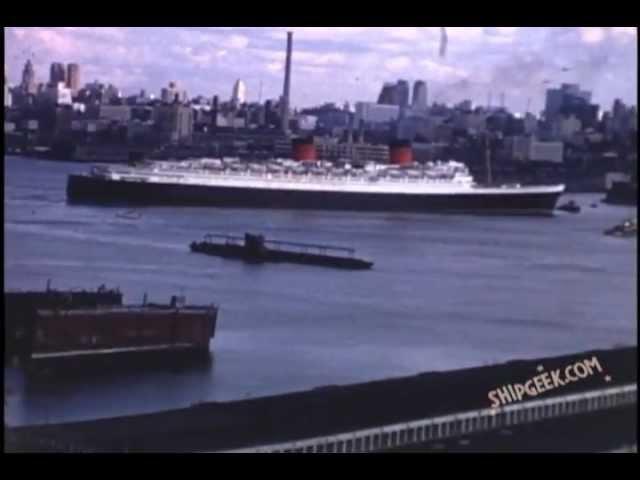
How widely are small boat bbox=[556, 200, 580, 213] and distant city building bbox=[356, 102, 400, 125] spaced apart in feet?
1.80

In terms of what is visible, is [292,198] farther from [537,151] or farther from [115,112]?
[537,151]

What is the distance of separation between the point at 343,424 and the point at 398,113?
0.83m

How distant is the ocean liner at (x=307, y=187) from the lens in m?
3.18

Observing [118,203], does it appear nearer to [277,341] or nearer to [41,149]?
[41,149]

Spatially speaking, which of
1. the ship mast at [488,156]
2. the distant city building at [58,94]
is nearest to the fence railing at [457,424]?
the ship mast at [488,156]

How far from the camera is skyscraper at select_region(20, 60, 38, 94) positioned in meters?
2.99

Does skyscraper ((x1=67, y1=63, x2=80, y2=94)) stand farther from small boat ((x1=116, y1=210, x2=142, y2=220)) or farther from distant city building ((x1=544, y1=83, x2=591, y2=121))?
distant city building ((x1=544, y1=83, x2=591, y2=121))

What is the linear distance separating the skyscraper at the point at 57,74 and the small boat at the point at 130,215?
1.23 ft

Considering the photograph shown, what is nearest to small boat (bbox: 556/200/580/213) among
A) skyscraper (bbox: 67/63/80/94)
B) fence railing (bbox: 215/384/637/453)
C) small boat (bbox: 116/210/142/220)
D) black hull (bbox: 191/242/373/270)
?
fence railing (bbox: 215/384/637/453)

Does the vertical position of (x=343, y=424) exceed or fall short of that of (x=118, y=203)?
it falls short

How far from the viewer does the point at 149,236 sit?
310 cm

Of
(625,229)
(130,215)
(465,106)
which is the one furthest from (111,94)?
(625,229)

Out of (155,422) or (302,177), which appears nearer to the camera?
(155,422)
